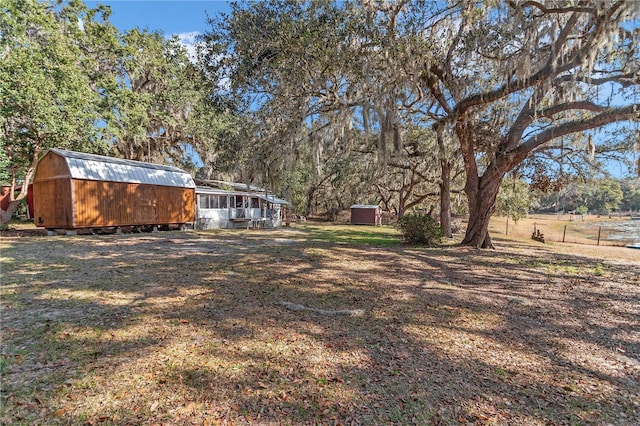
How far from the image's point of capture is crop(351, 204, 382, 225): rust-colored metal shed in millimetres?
28734

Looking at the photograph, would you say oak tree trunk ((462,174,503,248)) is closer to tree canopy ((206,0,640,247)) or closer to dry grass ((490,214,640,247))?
tree canopy ((206,0,640,247))

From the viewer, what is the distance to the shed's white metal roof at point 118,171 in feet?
39.9

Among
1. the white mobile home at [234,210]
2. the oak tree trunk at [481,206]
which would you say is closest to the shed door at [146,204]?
the white mobile home at [234,210]

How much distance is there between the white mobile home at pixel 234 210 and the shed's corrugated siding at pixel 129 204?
1.23 metres

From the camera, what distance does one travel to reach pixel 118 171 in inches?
539

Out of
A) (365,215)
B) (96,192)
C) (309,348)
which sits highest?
(96,192)

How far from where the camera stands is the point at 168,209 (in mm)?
15898

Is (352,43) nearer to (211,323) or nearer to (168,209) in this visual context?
(211,323)

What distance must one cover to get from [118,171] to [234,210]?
25.6 ft

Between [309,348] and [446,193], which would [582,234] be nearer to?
[446,193]

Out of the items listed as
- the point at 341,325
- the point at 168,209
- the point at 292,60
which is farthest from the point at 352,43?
the point at 168,209

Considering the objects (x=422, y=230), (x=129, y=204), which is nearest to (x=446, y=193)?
(x=422, y=230)

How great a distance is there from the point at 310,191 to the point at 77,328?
1141 inches

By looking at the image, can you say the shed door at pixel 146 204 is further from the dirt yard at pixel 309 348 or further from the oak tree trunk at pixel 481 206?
the oak tree trunk at pixel 481 206
